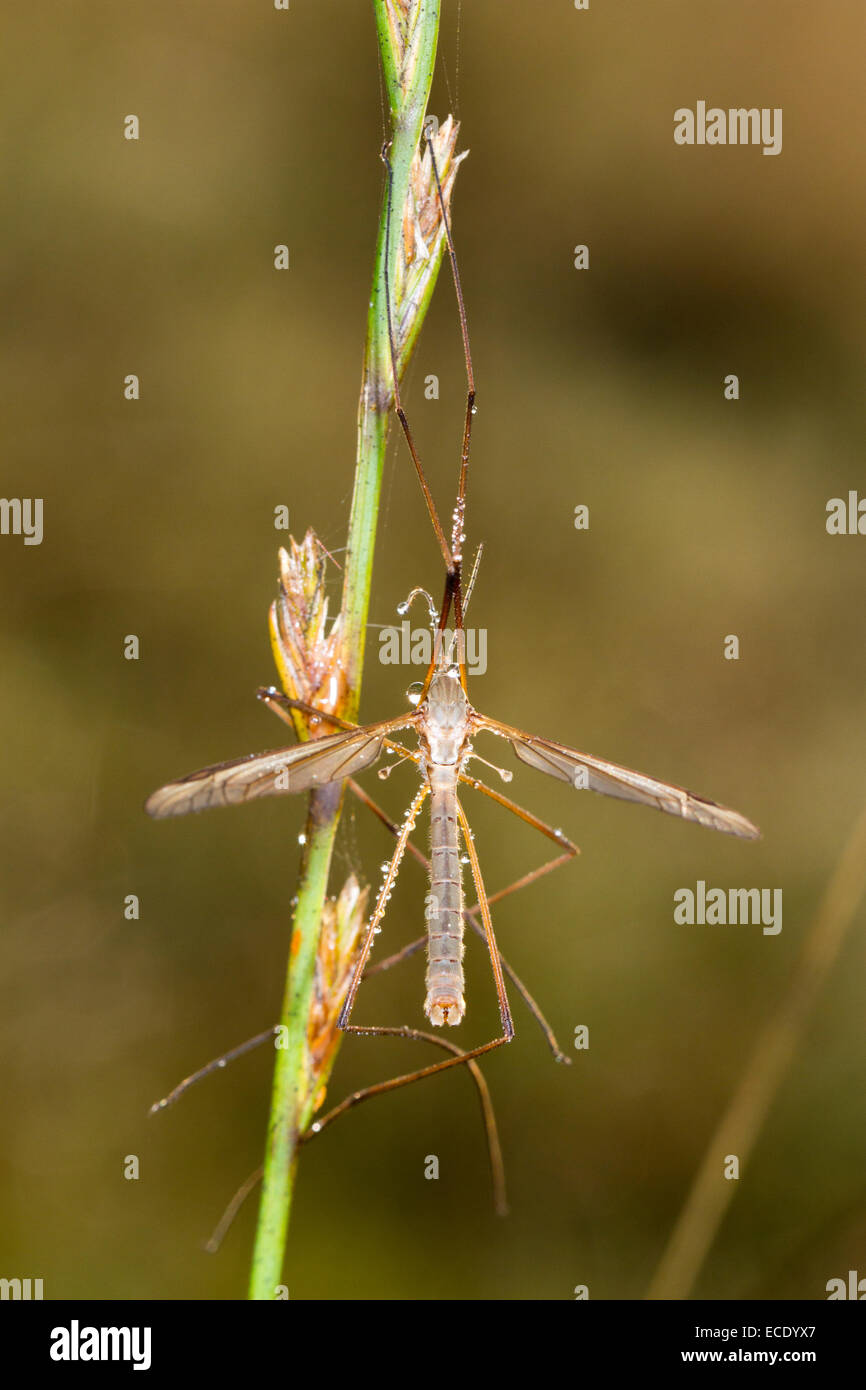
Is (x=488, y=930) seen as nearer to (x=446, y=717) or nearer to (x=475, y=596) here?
(x=446, y=717)

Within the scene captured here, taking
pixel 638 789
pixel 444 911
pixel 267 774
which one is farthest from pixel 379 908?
pixel 638 789

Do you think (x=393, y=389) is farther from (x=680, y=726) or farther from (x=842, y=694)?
(x=842, y=694)

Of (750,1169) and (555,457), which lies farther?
(555,457)

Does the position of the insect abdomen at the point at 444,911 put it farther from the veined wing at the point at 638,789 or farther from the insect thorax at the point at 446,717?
the veined wing at the point at 638,789

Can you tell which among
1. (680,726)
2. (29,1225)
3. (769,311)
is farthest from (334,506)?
(29,1225)

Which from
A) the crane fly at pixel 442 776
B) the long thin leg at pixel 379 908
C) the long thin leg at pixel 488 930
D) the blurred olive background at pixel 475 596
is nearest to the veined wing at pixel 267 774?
the crane fly at pixel 442 776

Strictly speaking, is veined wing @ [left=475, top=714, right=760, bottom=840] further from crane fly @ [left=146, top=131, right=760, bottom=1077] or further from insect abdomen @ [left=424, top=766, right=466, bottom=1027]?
insect abdomen @ [left=424, top=766, right=466, bottom=1027]
